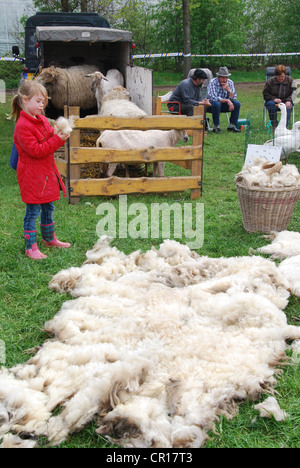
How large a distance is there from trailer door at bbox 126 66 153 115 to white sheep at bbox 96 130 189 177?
1.47m

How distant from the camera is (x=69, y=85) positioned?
8883mm

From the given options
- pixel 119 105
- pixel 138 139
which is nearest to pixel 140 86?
pixel 119 105

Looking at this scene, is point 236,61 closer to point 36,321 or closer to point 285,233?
point 285,233

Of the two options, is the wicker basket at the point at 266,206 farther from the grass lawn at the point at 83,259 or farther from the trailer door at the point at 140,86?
the trailer door at the point at 140,86

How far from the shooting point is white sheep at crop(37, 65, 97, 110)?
866 centimetres

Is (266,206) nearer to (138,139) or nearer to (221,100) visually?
(138,139)

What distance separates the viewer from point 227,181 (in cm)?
721

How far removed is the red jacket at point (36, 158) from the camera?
4.03 meters

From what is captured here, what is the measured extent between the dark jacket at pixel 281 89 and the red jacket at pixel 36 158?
7052 millimetres

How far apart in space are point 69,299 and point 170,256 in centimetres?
104

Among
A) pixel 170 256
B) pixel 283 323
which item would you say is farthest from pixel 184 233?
pixel 283 323

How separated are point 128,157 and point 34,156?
2.03m

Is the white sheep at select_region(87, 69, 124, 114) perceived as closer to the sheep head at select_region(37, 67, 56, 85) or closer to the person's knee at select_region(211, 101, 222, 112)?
the sheep head at select_region(37, 67, 56, 85)

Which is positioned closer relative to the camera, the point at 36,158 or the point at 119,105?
the point at 36,158
